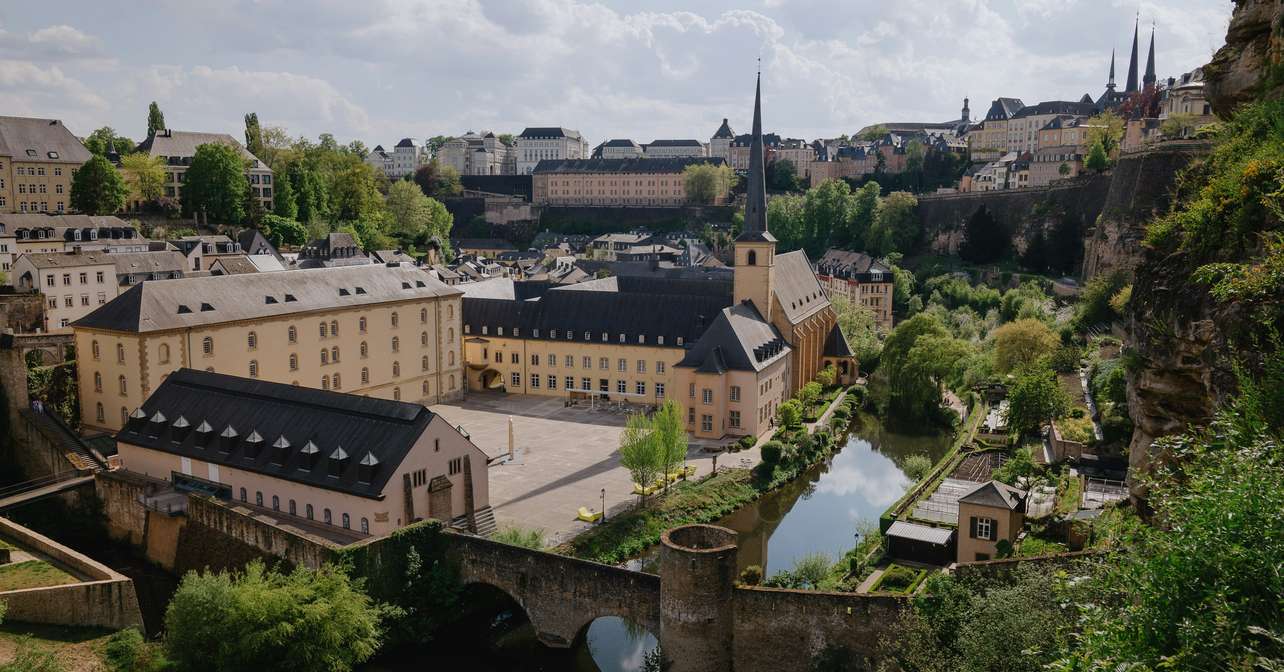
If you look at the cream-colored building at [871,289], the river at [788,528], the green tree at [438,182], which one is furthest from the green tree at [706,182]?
the river at [788,528]

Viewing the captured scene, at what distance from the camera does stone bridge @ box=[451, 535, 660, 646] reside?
80.4 ft

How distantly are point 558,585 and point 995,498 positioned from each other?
43.1 feet

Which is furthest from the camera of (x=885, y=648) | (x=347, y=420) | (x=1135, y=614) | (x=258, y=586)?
(x=347, y=420)

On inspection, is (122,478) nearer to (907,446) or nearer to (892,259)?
(907,446)

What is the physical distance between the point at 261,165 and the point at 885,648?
278 ft

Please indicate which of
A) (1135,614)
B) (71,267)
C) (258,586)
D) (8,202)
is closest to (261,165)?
(8,202)

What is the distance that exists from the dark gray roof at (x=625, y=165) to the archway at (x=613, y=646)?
123 metres

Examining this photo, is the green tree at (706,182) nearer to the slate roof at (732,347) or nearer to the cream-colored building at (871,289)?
the cream-colored building at (871,289)

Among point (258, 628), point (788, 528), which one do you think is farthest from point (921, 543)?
point (258, 628)

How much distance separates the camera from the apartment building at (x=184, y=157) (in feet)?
286

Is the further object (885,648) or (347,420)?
(347,420)

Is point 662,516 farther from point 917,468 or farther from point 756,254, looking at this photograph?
point 756,254

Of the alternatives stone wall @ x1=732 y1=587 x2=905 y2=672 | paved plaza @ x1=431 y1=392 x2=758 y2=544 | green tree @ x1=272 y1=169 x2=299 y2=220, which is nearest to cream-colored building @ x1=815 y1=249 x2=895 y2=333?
paved plaza @ x1=431 y1=392 x2=758 y2=544

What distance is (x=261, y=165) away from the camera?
91.6 meters
